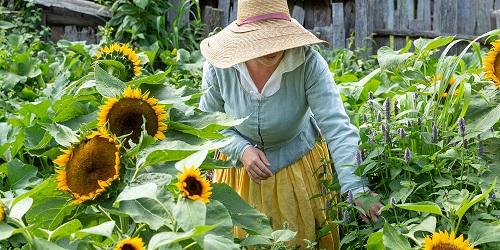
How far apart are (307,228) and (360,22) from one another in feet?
15.2

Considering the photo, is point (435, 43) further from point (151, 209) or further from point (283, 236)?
point (151, 209)

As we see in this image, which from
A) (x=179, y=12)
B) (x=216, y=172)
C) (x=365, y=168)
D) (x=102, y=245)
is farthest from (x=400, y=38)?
(x=102, y=245)

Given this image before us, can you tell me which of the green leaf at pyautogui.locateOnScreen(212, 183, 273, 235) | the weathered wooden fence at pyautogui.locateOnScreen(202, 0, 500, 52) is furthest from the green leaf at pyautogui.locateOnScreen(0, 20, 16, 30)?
the green leaf at pyautogui.locateOnScreen(212, 183, 273, 235)

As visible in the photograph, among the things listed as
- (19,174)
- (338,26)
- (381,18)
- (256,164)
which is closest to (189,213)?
(256,164)

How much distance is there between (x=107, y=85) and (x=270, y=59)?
913 mm

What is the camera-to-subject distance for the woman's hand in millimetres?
3574

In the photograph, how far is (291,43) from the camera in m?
3.48

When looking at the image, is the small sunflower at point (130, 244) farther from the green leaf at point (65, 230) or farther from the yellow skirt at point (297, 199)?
the yellow skirt at point (297, 199)

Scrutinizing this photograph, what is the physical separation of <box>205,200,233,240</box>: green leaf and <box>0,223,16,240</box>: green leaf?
1.51 ft

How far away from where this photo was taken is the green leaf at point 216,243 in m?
2.19

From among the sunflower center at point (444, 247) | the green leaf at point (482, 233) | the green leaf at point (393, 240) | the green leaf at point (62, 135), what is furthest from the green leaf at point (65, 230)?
the green leaf at point (482, 233)

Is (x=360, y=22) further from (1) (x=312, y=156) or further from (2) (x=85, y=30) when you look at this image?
(1) (x=312, y=156)

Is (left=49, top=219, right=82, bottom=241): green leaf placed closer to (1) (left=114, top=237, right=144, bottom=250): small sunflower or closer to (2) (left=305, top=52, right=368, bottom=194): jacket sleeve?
(1) (left=114, top=237, right=144, bottom=250): small sunflower

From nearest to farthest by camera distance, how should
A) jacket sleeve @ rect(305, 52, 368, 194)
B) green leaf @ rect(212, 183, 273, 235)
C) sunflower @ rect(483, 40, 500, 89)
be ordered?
green leaf @ rect(212, 183, 273, 235) → sunflower @ rect(483, 40, 500, 89) → jacket sleeve @ rect(305, 52, 368, 194)
